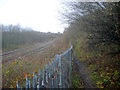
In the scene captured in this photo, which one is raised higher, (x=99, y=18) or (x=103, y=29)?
(x=99, y=18)

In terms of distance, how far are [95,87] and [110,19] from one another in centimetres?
367

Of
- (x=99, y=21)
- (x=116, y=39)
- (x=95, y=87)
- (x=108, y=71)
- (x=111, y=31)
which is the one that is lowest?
(x=95, y=87)

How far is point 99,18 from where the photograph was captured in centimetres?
541

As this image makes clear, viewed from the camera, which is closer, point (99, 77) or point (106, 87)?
point (106, 87)

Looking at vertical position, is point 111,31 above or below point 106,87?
above

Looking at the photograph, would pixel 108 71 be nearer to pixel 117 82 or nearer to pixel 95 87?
pixel 117 82

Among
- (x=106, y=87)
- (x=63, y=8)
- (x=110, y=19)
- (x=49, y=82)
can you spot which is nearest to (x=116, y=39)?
(x=110, y=19)

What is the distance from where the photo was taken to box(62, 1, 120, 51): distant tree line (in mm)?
4766

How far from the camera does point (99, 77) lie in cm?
444

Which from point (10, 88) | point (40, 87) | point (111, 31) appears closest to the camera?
point (40, 87)

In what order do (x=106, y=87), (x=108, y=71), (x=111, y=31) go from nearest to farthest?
(x=106, y=87) → (x=108, y=71) → (x=111, y=31)

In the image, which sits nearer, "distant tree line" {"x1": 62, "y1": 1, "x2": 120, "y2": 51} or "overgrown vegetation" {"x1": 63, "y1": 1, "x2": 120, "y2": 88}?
"overgrown vegetation" {"x1": 63, "y1": 1, "x2": 120, "y2": 88}

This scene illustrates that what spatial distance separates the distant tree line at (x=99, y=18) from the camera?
15.6 ft

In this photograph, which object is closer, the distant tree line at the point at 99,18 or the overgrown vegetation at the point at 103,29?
the overgrown vegetation at the point at 103,29
